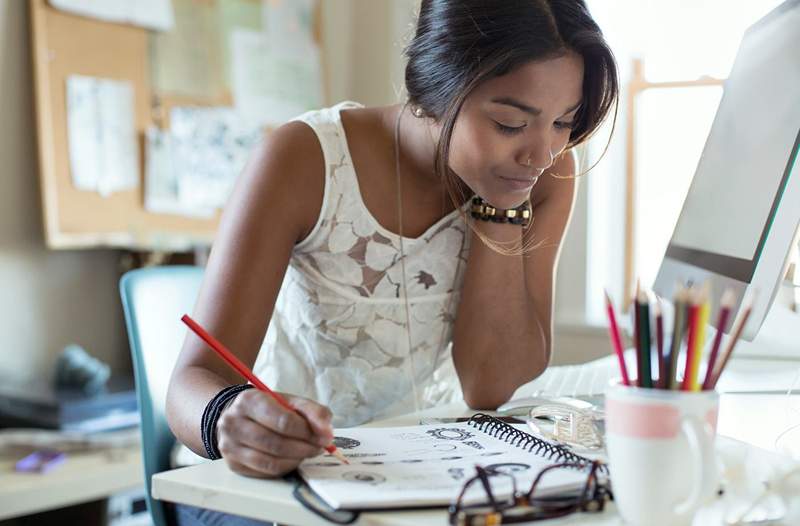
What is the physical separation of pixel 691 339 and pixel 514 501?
0.15 meters

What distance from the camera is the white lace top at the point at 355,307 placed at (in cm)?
117

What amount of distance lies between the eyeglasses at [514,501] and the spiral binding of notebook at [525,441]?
0.17 ft

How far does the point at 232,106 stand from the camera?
8.10 feet

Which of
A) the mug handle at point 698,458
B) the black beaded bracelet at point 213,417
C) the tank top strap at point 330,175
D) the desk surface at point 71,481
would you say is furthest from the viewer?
the desk surface at point 71,481

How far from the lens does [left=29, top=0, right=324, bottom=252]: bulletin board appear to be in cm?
202

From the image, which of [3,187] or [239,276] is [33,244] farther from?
[239,276]

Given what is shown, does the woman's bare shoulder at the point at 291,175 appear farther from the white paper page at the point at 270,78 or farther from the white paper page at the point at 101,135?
the white paper page at the point at 270,78

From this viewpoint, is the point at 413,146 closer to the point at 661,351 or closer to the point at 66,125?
the point at 661,351

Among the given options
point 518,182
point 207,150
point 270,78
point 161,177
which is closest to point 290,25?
point 270,78

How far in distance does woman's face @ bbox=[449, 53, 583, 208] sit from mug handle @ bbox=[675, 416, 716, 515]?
49 centimetres

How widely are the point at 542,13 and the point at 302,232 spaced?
381 millimetres

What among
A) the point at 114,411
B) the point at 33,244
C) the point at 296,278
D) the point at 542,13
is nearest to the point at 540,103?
the point at 542,13

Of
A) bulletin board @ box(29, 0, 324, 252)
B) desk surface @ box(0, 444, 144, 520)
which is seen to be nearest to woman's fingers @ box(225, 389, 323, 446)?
desk surface @ box(0, 444, 144, 520)

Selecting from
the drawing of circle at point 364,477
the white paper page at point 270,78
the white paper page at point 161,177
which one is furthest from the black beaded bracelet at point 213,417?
the white paper page at point 270,78
